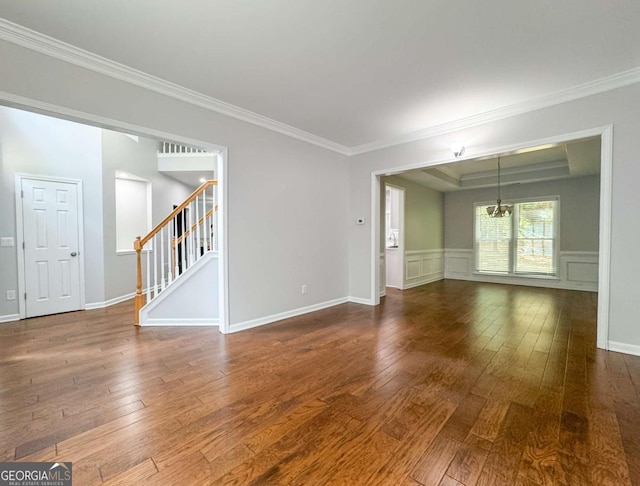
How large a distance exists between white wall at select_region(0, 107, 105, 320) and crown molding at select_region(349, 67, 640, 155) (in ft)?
16.5

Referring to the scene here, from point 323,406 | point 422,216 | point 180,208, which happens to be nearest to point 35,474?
point 323,406

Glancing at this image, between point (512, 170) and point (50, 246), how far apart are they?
9450 millimetres

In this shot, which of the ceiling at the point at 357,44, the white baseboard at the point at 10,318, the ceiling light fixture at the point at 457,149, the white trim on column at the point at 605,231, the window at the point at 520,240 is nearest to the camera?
the ceiling at the point at 357,44

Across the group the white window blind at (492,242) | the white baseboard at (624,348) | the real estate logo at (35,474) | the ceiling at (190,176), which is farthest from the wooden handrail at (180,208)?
the white window blind at (492,242)

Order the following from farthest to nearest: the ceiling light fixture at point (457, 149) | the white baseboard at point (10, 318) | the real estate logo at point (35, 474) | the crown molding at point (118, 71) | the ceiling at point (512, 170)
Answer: the ceiling at point (512, 170)
the white baseboard at point (10, 318)
the ceiling light fixture at point (457, 149)
the crown molding at point (118, 71)
the real estate logo at point (35, 474)

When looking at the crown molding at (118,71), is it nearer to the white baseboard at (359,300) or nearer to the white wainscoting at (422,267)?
the white baseboard at (359,300)

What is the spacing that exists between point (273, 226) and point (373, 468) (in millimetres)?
3081

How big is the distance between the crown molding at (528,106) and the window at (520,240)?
470cm

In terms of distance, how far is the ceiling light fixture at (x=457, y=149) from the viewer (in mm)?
3850

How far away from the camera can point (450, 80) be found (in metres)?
2.90

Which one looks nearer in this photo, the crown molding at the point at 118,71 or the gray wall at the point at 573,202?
the crown molding at the point at 118,71

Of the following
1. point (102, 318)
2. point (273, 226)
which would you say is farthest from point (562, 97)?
point (102, 318)

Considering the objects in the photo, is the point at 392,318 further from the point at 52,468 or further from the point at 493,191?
the point at 493,191

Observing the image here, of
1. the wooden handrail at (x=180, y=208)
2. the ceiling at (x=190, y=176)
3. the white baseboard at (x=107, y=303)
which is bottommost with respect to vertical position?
the white baseboard at (x=107, y=303)
